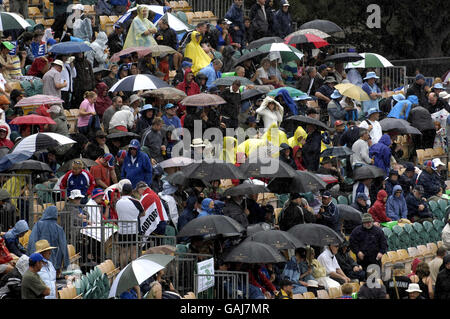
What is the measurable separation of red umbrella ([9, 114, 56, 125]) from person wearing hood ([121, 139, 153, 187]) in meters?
1.57

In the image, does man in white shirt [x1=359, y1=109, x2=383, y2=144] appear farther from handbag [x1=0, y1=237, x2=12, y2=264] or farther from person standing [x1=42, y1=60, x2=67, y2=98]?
handbag [x1=0, y1=237, x2=12, y2=264]

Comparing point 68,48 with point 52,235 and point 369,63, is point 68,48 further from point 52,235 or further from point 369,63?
point 369,63

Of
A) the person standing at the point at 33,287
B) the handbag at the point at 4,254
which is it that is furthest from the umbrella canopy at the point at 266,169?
the person standing at the point at 33,287

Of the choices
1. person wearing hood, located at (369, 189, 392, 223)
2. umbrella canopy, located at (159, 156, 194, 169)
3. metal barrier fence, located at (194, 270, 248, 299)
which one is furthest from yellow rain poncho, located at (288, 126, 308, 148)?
metal barrier fence, located at (194, 270, 248, 299)

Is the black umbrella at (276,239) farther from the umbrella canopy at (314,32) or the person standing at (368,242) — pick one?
the umbrella canopy at (314,32)

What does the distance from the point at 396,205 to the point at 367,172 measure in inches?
31.8

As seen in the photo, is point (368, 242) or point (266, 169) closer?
point (266, 169)

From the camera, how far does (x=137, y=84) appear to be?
83.4ft

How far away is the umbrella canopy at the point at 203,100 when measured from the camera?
2511 centimetres

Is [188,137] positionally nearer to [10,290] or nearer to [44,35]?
[44,35]

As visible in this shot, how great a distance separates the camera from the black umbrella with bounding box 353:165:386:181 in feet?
80.5

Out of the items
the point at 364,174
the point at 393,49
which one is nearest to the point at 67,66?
the point at 364,174

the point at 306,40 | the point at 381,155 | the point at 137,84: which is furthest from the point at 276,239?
the point at 306,40

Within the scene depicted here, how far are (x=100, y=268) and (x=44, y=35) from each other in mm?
10480
